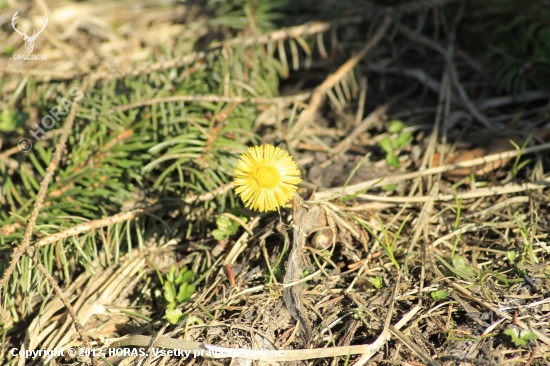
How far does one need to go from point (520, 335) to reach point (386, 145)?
0.96 metres

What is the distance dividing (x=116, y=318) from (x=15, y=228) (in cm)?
50

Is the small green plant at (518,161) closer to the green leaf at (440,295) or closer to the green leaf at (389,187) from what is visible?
the green leaf at (389,187)

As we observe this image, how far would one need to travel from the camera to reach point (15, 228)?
5.71 feet

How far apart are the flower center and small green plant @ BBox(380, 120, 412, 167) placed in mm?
770

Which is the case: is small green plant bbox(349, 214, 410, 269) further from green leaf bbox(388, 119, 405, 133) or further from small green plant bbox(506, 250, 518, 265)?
green leaf bbox(388, 119, 405, 133)

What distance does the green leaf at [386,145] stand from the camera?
207 centimetres

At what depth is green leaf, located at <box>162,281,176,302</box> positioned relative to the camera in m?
1.64

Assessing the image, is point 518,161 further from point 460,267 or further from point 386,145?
point 460,267

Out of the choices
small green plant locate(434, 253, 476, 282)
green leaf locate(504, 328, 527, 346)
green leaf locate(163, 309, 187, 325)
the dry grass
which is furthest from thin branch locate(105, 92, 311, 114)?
green leaf locate(504, 328, 527, 346)

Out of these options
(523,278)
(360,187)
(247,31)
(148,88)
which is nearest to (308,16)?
(247,31)

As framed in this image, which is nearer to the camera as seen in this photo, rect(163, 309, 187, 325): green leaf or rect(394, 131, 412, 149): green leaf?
rect(163, 309, 187, 325): green leaf

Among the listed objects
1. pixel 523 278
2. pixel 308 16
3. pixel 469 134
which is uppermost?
pixel 308 16

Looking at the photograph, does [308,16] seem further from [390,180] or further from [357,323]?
[357,323]

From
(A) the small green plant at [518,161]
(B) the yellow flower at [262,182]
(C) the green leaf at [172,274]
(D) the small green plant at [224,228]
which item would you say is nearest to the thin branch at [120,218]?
(D) the small green plant at [224,228]
